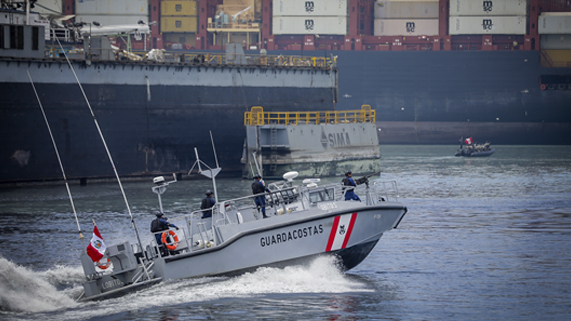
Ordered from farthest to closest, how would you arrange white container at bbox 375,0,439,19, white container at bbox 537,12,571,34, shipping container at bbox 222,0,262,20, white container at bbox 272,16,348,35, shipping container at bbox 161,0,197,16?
white container at bbox 375,0,439,19, shipping container at bbox 222,0,262,20, white container at bbox 272,16,348,35, shipping container at bbox 161,0,197,16, white container at bbox 537,12,571,34

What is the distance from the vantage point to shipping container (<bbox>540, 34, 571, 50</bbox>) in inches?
3521

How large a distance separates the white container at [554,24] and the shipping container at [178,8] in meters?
45.1

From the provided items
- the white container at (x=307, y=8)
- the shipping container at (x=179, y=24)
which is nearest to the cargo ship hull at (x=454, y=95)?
the white container at (x=307, y=8)

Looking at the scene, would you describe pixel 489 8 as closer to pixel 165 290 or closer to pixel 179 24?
pixel 179 24

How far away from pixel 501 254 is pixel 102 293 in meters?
12.3

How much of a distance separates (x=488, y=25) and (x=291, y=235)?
81237 millimetres

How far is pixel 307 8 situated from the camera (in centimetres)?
9231

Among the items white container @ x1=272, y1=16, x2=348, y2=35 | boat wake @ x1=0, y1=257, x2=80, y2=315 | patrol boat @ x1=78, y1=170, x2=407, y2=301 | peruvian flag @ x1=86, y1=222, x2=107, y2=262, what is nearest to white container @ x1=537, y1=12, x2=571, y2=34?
white container @ x1=272, y1=16, x2=348, y2=35

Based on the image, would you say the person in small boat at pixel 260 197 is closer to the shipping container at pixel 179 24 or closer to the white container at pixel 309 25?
the shipping container at pixel 179 24

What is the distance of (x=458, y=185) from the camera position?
139ft

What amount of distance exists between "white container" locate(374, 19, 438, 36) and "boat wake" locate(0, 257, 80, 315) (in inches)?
3183

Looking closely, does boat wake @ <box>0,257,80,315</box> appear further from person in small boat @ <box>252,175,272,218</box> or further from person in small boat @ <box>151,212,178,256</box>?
person in small boat @ <box>252,175,272,218</box>

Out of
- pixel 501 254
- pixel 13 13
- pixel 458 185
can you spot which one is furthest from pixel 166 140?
pixel 501 254

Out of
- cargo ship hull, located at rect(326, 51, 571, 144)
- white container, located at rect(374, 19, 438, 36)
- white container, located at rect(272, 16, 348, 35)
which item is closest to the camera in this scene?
cargo ship hull, located at rect(326, 51, 571, 144)
